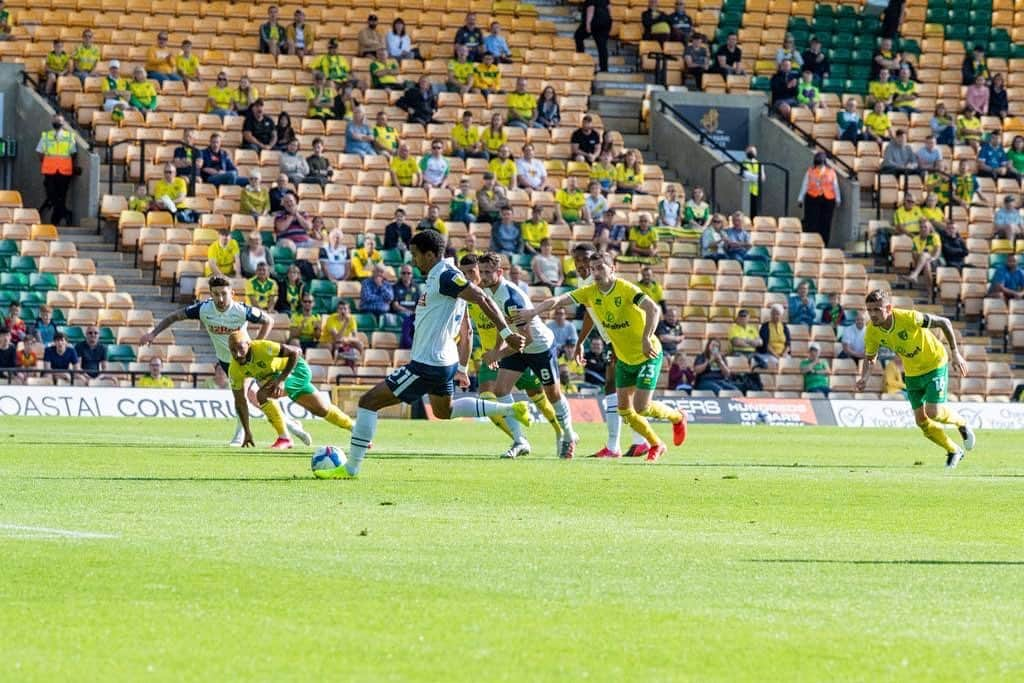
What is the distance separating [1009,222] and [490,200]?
11.8 meters

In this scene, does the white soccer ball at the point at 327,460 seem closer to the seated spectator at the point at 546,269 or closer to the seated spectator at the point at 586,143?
the seated spectator at the point at 546,269

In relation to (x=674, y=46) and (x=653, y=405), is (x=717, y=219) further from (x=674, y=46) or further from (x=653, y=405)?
(x=653, y=405)

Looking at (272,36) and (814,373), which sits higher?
(272,36)

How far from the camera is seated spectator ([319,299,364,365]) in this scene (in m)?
35.3

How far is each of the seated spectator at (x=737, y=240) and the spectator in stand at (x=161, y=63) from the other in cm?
Result: 1157

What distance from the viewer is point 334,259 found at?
36500 mm

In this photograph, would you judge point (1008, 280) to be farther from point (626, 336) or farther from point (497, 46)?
point (626, 336)

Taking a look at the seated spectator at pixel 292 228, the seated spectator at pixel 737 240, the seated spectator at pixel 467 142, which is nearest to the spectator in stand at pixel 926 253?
the seated spectator at pixel 737 240

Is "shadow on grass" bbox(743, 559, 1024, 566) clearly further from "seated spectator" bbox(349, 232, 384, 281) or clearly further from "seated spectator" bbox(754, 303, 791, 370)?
"seated spectator" bbox(754, 303, 791, 370)

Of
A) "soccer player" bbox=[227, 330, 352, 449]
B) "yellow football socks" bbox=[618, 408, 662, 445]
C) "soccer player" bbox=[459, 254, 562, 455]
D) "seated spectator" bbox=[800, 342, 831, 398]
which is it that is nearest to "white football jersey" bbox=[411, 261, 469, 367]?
"yellow football socks" bbox=[618, 408, 662, 445]

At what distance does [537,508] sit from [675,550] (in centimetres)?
300

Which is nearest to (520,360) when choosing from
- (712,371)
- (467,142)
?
(712,371)

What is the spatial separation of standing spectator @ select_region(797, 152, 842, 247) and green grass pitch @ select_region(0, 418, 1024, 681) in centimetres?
2377

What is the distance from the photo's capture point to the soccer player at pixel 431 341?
52.2ft
